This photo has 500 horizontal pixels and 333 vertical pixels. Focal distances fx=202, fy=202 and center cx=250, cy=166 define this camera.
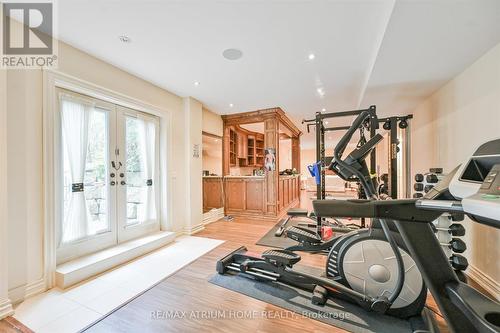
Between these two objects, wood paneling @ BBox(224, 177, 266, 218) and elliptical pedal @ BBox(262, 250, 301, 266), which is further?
wood paneling @ BBox(224, 177, 266, 218)

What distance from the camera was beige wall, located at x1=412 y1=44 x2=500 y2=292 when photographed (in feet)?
6.30

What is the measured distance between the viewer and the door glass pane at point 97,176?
2581 mm

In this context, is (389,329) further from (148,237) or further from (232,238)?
(148,237)

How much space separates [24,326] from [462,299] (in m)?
2.87

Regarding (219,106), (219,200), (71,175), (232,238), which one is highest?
(219,106)

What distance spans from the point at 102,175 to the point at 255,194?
3141mm

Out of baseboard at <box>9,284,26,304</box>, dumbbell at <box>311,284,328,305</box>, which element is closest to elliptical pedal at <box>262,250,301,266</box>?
dumbbell at <box>311,284,328,305</box>

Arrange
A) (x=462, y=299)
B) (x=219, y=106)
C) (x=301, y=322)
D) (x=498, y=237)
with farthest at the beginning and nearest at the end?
(x=219, y=106)
(x=498, y=237)
(x=301, y=322)
(x=462, y=299)

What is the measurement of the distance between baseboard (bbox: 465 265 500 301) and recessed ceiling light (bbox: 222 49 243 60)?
3.46m

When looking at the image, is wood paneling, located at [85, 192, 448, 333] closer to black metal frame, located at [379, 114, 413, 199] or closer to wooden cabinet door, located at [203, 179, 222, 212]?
black metal frame, located at [379, 114, 413, 199]

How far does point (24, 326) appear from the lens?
1.57 metres

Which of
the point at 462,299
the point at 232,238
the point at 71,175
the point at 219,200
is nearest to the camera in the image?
the point at 462,299

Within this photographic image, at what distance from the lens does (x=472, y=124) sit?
2.20m

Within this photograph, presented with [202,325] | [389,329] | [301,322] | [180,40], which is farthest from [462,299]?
[180,40]
